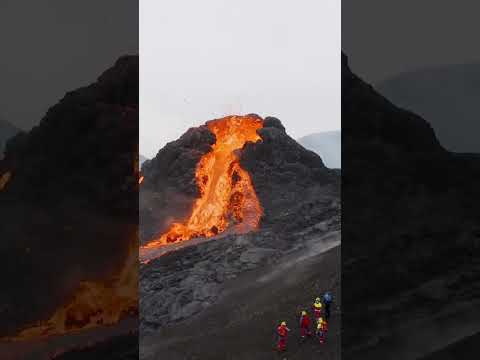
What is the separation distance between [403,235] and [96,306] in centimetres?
800

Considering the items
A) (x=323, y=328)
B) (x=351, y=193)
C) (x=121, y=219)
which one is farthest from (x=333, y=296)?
(x=121, y=219)

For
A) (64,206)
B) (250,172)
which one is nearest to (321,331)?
(64,206)

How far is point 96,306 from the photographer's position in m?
12.4

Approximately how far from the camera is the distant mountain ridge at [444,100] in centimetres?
1367

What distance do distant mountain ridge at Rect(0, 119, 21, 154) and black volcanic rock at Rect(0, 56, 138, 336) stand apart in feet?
0.56

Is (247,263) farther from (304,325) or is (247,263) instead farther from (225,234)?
(304,325)

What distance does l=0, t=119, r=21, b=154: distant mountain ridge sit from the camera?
41.5 feet

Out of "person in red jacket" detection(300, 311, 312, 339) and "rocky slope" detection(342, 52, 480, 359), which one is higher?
"rocky slope" detection(342, 52, 480, 359)

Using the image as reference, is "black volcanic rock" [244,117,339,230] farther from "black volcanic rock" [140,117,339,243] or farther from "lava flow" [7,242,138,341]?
"lava flow" [7,242,138,341]

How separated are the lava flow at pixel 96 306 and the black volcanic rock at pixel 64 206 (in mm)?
226

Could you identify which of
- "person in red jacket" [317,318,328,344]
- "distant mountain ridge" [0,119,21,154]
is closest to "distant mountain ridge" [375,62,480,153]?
"person in red jacket" [317,318,328,344]

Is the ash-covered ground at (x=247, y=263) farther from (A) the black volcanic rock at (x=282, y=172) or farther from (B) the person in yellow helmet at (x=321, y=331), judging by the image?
(B) the person in yellow helmet at (x=321, y=331)

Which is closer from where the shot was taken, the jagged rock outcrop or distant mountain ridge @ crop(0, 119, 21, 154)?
distant mountain ridge @ crop(0, 119, 21, 154)

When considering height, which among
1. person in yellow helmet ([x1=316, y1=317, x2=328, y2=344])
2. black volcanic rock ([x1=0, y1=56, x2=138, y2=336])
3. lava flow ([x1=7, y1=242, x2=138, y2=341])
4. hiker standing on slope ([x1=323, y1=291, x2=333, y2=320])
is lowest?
person in yellow helmet ([x1=316, y1=317, x2=328, y2=344])
